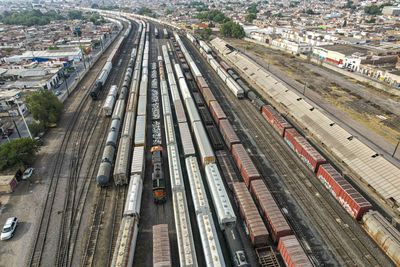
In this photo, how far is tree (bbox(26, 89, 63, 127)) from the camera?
2339 inches

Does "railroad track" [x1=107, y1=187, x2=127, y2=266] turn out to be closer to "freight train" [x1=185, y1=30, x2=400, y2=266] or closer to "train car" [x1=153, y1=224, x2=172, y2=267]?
"train car" [x1=153, y1=224, x2=172, y2=267]

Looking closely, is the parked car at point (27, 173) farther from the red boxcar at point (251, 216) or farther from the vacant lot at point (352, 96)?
the vacant lot at point (352, 96)

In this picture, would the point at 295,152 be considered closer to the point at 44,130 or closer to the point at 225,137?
the point at 225,137

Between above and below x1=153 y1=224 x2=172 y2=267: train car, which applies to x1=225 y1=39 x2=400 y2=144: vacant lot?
below

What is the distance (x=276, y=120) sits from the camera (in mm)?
59344

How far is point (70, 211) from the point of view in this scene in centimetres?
3931

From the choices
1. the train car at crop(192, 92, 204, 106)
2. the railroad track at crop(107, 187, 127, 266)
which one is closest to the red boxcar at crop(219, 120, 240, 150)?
the train car at crop(192, 92, 204, 106)

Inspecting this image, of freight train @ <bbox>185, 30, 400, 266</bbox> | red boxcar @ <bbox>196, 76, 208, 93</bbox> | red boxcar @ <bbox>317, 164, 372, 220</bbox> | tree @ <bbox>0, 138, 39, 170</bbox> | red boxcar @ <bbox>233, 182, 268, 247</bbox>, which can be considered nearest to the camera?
freight train @ <bbox>185, 30, 400, 266</bbox>

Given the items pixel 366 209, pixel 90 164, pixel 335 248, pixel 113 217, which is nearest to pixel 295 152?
pixel 366 209

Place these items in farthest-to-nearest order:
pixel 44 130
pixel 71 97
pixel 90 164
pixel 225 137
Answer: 1. pixel 71 97
2. pixel 44 130
3. pixel 225 137
4. pixel 90 164

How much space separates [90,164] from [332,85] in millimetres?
80638

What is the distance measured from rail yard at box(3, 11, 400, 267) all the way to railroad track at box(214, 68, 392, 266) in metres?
0.16

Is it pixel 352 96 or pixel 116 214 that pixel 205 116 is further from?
pixel 352 96

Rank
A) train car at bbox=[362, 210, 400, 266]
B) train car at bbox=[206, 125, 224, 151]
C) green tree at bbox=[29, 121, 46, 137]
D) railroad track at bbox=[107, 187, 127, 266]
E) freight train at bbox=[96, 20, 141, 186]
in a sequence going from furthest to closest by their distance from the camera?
1. green tree at bbox=[29, 121, 46, 137]
2. train car at bbox=[206, 125, 224, 151]
3. freight train at bbox=[96, 20, 141, 186]
4. railroad track at bbox=[107, 187, 127, 266]
5. train car at bbox=[362, 210, 400, 266]
